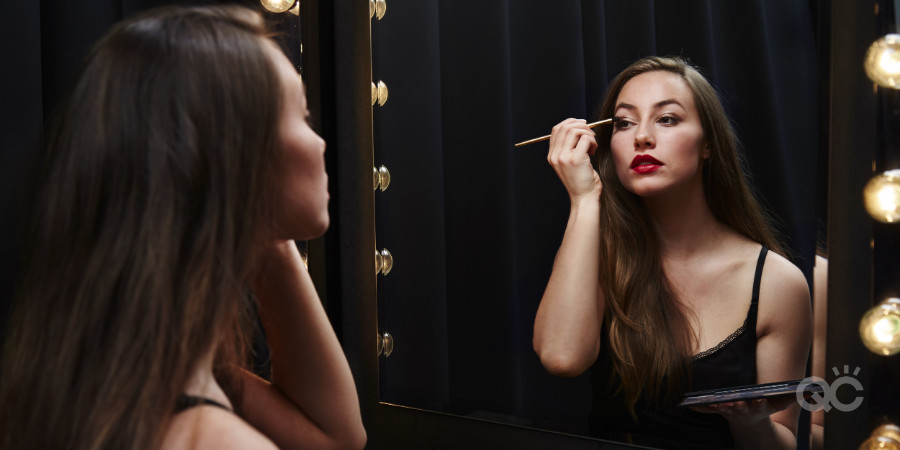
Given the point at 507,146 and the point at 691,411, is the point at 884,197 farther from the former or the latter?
the point at 507,146

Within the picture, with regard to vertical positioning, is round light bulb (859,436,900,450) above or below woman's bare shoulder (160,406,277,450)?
below

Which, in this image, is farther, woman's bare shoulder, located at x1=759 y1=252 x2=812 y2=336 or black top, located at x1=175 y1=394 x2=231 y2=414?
woman's bare shoulder, located at x1=759 y1=252 x2=812 y2=336

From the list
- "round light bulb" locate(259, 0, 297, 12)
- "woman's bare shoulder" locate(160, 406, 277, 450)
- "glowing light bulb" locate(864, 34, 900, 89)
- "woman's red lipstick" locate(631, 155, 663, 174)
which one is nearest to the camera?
"woman's bare shoulder" locate(160, 406, 277, 450)

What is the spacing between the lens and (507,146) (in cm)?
92

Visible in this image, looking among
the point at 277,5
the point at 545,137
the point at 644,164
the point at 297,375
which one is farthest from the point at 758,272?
the point at 277,5

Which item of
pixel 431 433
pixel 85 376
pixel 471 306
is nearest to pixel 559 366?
pixel 471 306

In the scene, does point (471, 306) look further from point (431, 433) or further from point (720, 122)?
point (720, 122)

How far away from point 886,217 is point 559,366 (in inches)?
14.6

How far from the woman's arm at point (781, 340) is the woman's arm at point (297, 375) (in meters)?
0.41

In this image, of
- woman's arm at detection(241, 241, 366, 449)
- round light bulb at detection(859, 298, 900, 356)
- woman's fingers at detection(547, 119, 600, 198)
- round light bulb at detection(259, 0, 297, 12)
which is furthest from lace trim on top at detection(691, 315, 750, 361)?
round light bulb at detection(259, 0, 297, 12)

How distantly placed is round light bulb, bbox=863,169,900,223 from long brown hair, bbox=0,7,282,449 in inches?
21.1

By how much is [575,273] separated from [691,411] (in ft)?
0.62

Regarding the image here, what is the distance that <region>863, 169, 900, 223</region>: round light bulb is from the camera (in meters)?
0.66

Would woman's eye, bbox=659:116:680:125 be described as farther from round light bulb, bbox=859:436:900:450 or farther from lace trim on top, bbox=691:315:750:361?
round light bulb, bbox=859:436:900:450
